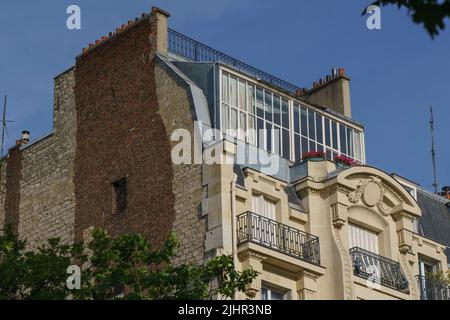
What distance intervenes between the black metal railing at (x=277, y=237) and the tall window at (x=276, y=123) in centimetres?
281

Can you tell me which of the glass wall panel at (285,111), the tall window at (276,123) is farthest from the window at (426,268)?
the glass wall panel at (285,111)

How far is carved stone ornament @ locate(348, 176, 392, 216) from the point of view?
3116 centimetres

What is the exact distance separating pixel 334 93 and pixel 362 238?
6.95 meters

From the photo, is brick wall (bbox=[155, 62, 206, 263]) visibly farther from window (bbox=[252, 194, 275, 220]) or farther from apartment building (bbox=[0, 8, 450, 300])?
window (bbox=[252, 194, 275, 220])

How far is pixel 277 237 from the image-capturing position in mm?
28891

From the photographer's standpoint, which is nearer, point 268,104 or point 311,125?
point 268,104

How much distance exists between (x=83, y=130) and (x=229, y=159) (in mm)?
6472

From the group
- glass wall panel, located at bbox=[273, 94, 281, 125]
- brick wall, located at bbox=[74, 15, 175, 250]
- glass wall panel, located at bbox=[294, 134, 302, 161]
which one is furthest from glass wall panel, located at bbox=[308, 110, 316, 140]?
brick wall, located at bbox=[74, 15, 175, 250]

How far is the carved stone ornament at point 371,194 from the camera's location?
31.2 m

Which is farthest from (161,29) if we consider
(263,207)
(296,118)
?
(263,207)

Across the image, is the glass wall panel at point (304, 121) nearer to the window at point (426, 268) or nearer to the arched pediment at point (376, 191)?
the arched pediment at point (376, 191)

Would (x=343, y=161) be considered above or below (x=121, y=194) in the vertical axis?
above

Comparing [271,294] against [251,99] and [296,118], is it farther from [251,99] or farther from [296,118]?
[296,118]
